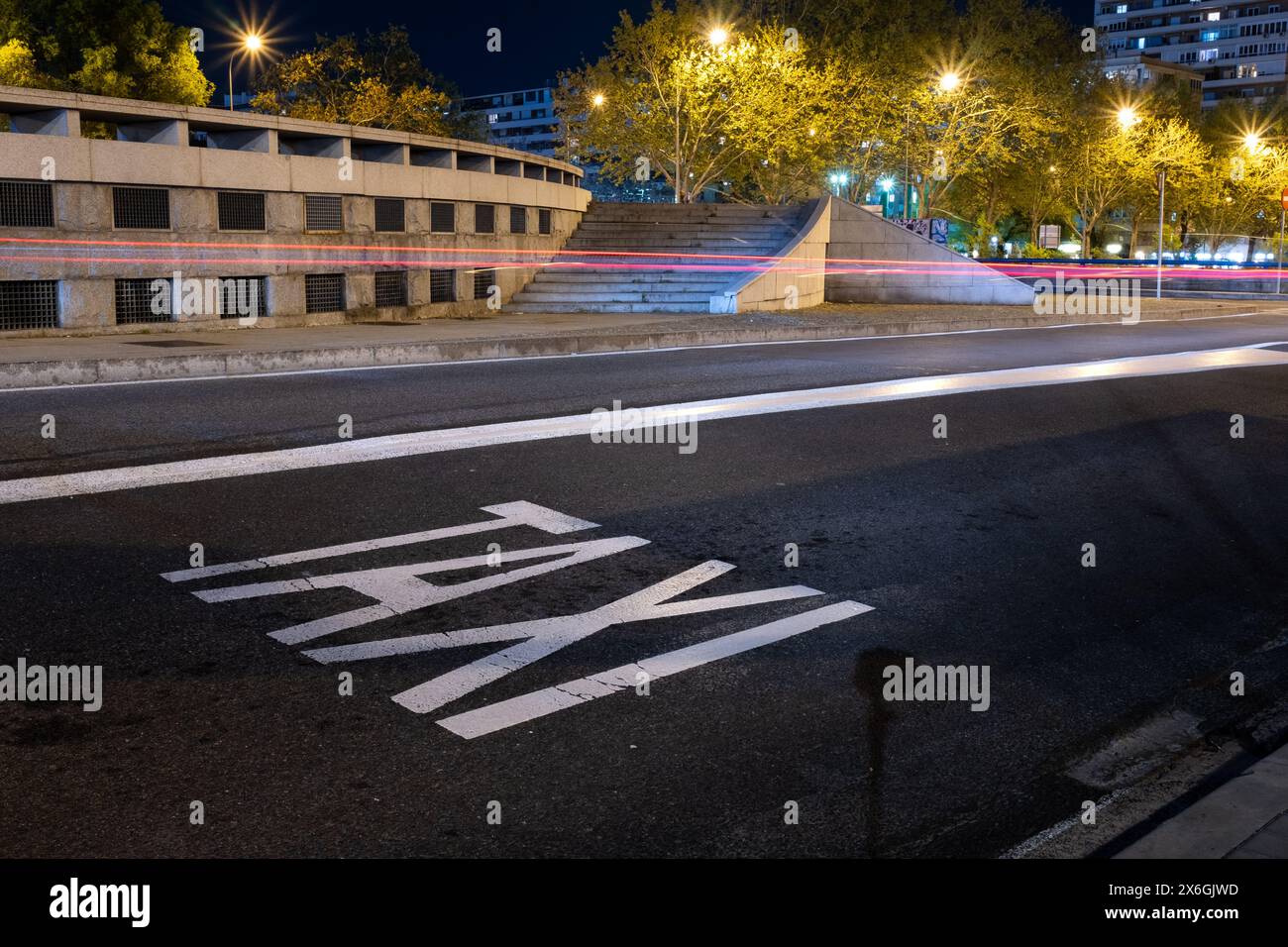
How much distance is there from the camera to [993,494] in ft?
27.6

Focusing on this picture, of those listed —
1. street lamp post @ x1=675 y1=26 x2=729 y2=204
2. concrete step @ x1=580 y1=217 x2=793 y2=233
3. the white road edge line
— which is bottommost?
the white road edge line

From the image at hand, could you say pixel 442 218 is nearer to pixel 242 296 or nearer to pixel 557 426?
pixel 242 296

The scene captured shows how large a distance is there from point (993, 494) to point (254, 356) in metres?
9.12

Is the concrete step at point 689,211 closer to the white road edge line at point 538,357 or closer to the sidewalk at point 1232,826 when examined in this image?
the white road edge line at point 538,357

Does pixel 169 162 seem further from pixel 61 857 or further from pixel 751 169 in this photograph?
pixel 751 169

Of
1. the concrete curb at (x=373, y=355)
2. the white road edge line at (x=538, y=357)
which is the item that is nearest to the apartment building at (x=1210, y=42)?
the white road edge line at (x=538, y=357)

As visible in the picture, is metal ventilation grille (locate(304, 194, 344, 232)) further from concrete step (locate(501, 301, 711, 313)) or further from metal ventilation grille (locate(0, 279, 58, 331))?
concrete step (locate(501, 301, 711, 313))

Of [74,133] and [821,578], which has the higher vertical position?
[74,133]

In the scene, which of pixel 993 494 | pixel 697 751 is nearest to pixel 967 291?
pixel 993 494

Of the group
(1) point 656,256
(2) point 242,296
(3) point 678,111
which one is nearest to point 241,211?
(2) point 242,296

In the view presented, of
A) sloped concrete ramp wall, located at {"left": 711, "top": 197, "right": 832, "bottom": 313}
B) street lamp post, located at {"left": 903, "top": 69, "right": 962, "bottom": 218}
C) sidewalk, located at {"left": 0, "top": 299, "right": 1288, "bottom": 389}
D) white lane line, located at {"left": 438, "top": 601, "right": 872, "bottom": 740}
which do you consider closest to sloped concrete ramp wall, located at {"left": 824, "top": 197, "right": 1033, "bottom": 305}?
sloped concrete ramp wall, located at {"left": 711, "top": 197, "right": 832, "bottom": 313}

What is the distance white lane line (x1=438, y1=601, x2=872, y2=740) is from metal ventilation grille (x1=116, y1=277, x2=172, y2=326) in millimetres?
14489

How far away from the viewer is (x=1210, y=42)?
15375cm

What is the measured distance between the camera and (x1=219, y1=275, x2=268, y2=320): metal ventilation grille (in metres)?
18.7
